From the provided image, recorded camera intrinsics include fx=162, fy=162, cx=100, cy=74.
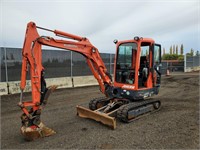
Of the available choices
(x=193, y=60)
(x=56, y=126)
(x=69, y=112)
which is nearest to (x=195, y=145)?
(x=56, y=126)

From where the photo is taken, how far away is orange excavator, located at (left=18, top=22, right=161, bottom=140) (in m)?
4.09

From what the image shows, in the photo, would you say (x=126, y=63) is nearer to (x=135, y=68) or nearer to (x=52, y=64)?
(x=135, y=68)

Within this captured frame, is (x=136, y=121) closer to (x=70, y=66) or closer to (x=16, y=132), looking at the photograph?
(x=16, y=132)

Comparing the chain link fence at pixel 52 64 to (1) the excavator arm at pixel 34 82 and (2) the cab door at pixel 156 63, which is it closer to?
(1) the excavator arm at pixel 34 82

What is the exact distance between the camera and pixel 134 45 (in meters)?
5.58

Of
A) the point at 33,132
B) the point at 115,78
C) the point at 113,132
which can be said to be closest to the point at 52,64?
the point at 115,78

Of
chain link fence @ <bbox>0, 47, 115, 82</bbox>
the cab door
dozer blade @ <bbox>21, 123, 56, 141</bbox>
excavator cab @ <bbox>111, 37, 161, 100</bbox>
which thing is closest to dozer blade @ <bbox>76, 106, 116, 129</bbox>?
excavator cab @ <bbox>111, 37, 161, 100</bbox>

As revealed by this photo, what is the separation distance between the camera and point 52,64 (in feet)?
36.6

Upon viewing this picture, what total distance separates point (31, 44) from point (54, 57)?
7.34 meters

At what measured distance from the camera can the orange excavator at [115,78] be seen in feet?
13.4

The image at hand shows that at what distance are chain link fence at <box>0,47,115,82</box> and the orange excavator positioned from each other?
4.72 metres

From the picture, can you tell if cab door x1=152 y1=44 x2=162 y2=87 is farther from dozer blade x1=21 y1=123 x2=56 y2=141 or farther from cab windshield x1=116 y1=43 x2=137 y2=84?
dozer blade x1=21 y1=123 x2=56 y2=141

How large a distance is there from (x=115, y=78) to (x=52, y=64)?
20.9 ft

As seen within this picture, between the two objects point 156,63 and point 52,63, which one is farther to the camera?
point 52,63
